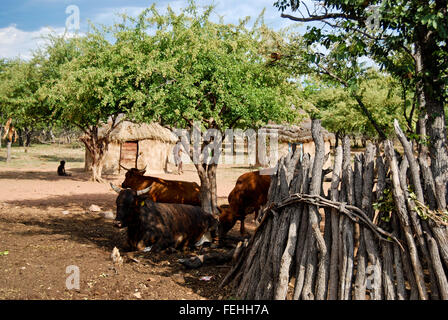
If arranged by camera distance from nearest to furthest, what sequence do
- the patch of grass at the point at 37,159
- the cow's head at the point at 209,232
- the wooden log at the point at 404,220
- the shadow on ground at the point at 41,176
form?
1. the wooden log at the point at 404,220
2. the cow's head at the point at 209,232
3. the shadow on ground at the point at 41,176
4. the patch of grass at the point at 37,159

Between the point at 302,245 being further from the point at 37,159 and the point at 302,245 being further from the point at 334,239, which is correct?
the point at 37,159

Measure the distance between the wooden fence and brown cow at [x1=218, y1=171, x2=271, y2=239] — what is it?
14.5 ft

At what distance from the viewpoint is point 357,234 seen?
4.30m

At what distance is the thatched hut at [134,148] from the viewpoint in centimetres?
2138

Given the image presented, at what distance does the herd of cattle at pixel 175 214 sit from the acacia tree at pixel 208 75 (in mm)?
799

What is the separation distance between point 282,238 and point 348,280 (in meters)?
0.89

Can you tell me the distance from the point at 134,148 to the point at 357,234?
19.0 meters

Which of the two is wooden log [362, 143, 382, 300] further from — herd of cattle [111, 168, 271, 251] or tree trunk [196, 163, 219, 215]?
tree trunk [196, 163, 219, 215]

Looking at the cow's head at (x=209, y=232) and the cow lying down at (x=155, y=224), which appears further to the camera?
the cow's head at (x=209, y=232)

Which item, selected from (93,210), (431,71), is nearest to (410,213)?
(431,71)

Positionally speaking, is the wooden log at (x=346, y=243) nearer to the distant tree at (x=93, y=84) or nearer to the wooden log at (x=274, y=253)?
the wooden log at (x=274, y=253)

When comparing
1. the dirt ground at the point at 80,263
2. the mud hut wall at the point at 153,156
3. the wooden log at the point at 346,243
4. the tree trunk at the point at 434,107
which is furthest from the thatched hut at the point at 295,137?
the wooden log at the point at 346,243

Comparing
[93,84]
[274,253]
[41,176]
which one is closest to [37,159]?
[41,176]
